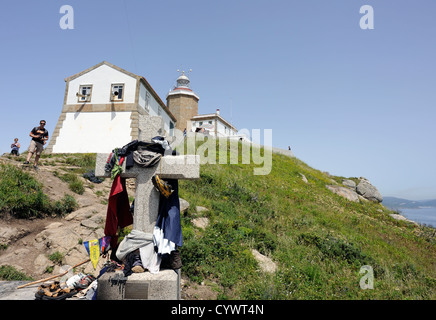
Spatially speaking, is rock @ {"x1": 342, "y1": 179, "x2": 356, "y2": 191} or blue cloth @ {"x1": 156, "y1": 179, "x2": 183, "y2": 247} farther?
rock @ {"x1": 342, "y1": 179, "x2": 356, "y2": 191}

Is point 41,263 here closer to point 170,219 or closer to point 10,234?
point 10,234

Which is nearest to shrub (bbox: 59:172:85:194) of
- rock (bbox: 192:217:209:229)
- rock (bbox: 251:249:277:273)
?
rock (bbox: 192:217:209:229)

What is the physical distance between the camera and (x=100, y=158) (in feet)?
15.1

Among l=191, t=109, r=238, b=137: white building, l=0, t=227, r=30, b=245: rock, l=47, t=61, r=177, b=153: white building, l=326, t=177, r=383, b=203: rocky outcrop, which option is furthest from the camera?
l=191, t=109, r=238, b=137: white building

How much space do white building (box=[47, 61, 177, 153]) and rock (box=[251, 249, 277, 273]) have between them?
1699 cm

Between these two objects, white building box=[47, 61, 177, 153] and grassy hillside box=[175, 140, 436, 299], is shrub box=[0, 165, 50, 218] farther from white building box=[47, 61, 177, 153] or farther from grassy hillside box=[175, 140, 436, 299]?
white building box=[47, 61, 177, 153]

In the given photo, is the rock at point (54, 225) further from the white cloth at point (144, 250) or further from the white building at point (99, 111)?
the white building at point (99, 111)

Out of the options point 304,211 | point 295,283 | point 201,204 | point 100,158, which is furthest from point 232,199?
point 100,158

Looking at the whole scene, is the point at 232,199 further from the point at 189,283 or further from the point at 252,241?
the point at 189,283

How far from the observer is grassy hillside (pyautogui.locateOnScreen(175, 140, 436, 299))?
6121 millimetres

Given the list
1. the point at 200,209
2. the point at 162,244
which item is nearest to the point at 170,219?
the point at 162,244

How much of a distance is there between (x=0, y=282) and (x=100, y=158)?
Result: 3.42 metres

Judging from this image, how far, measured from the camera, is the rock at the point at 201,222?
30.4 feet

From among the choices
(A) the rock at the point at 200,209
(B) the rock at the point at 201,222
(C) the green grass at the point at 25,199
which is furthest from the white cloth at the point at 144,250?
(A) the rock at the point at 200,209
